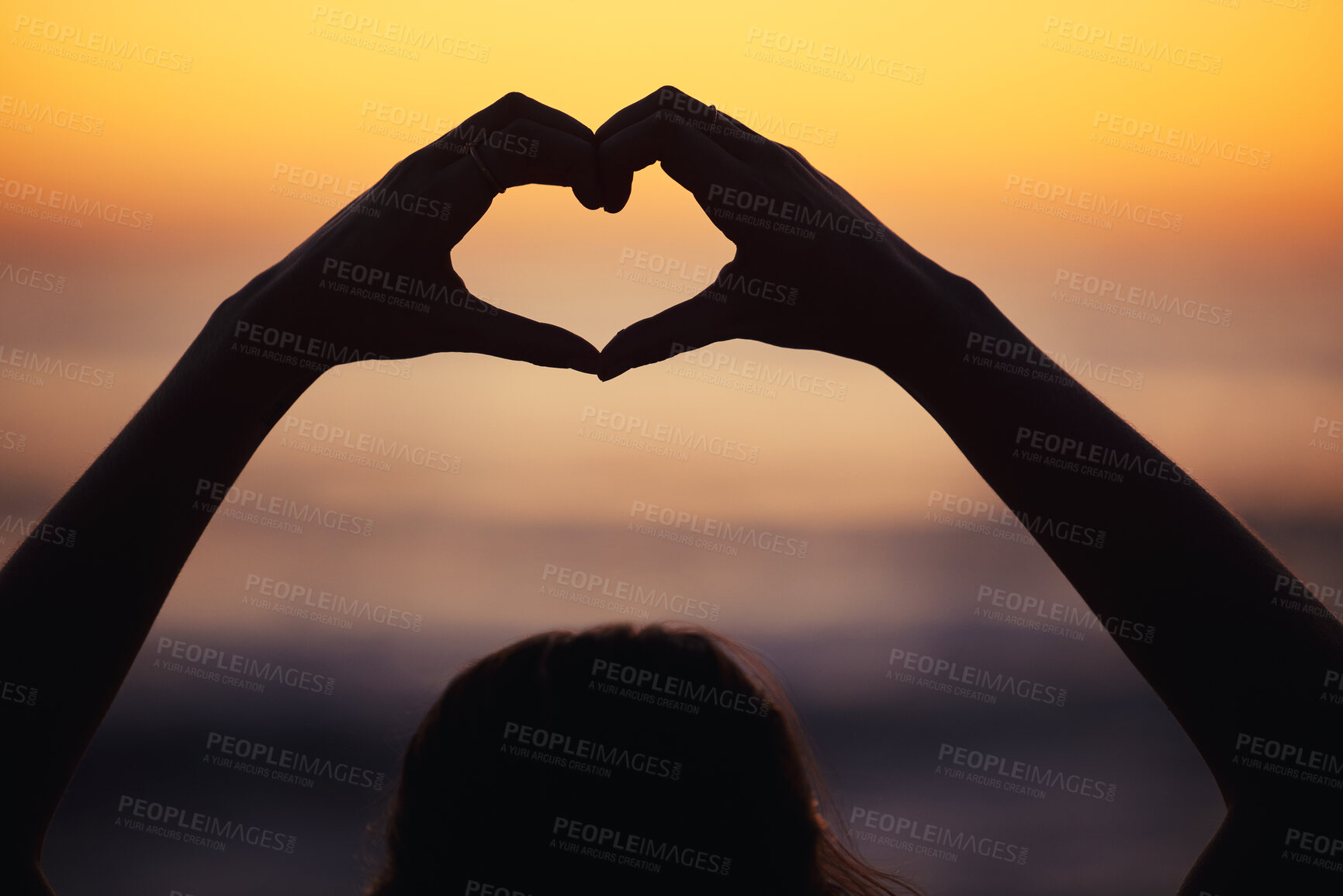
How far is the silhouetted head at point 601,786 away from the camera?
35.9 inches

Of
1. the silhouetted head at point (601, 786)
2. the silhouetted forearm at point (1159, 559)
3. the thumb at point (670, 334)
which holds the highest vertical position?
the thumb at point (670, 334)

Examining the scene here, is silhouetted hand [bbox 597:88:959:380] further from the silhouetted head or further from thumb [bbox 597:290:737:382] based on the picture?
the silhouetted head

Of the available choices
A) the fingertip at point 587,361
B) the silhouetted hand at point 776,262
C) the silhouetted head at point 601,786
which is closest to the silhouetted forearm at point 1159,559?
the silhouetted hand at point 776,262

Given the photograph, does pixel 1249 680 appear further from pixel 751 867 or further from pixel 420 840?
pixel 420 840

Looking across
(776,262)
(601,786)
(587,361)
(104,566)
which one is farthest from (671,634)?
(104,566)

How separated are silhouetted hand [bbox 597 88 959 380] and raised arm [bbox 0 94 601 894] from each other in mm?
168

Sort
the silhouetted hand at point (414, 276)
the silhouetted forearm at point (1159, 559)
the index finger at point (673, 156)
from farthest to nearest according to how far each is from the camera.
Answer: the index finger at point (673, 156) < the silhouetted hand at point (414, 276) < the silhouetted forearm at point (1159, 559)

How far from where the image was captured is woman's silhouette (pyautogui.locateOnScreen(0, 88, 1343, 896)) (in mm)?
909

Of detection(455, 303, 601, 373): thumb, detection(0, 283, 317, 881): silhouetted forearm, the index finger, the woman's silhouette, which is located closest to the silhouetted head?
the woman's silhouette

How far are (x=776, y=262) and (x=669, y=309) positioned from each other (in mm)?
214

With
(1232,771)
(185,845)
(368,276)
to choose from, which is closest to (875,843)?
(1232,771)

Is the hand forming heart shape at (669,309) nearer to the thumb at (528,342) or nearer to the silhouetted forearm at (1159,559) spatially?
the thumb at (528,342)

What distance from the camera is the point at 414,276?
122cm

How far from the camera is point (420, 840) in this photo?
0.96m
